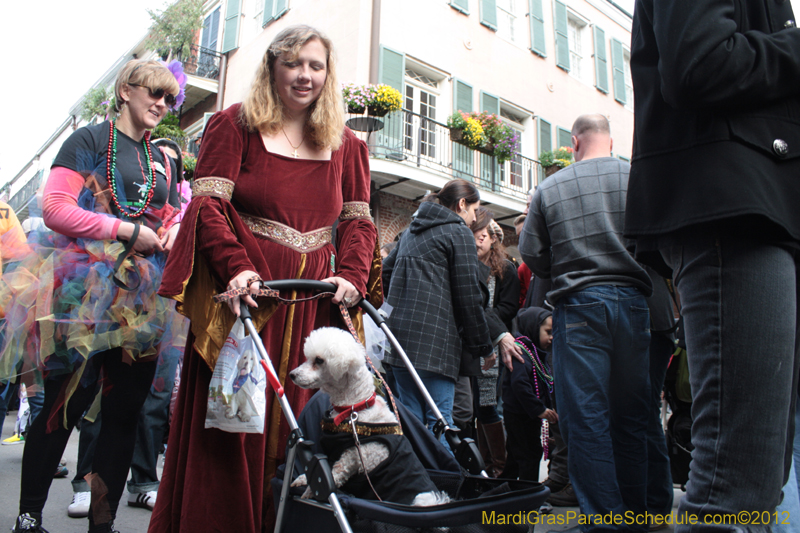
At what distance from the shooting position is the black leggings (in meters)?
2.51

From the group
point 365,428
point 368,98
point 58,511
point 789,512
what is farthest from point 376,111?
point 789,512

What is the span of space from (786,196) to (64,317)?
2840mm

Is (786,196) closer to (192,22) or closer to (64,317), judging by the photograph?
(64,317)

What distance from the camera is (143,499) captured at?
11.6 ft

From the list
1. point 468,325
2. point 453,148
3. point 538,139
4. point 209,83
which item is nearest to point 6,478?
point 468,325

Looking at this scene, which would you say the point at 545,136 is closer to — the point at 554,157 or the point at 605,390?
the point at 554,157

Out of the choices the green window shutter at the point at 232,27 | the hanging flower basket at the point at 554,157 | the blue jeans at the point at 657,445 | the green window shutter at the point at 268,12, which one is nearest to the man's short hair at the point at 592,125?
the blue jeans at the point at 657,445

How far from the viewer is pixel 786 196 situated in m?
1.46

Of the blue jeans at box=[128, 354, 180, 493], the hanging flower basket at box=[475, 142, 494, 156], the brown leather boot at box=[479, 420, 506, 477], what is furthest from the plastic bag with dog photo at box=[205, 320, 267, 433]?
the hanging flower basket at box=[475, 142, 494, 156]

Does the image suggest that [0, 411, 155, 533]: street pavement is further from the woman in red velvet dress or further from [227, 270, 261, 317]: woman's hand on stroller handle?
[227, 270, 261, 317]: woman's hand on stroller handle

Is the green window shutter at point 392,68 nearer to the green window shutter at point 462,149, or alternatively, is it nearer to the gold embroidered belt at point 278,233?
the green window shutter at point 462,149

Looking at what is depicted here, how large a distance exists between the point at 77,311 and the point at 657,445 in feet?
9.80

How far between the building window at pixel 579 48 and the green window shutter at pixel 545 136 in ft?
10.1

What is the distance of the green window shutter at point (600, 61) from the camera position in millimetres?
18156
